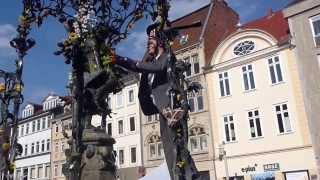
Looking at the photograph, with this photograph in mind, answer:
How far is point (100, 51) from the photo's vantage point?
23.0ft

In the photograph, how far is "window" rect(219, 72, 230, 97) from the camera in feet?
98.6

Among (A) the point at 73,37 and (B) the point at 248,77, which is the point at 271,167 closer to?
(B) the point at 248,77

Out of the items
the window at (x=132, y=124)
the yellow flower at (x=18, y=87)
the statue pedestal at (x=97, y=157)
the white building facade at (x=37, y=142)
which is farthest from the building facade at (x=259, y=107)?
the white building facade at (x=37, y=142)

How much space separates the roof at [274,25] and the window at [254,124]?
518 centimetres

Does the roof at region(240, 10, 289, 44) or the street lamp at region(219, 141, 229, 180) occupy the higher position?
the roof at region(240, 10, 289, 44)

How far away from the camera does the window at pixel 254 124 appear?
27.7 m

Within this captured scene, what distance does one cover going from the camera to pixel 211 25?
34594 mm

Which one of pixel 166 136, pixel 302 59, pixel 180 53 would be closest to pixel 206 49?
pixel 180 53

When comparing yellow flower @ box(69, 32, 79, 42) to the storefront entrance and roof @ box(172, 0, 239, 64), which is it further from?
roof @ box(172, 0, 239, 64)

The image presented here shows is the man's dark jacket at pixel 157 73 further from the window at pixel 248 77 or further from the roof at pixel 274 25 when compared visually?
the window at pixel 248 77

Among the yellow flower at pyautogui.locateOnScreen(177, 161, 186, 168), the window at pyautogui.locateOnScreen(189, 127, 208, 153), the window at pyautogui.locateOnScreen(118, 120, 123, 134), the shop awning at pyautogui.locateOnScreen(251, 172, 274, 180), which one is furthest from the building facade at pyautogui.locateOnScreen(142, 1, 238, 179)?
the yellow flower at pyautogui.locateOnScreen(177, 161, 186, 168)

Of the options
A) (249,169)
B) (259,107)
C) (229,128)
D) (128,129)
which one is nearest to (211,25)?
(259,107)

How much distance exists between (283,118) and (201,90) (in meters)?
6.33

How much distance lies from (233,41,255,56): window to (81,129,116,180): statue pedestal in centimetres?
2313
